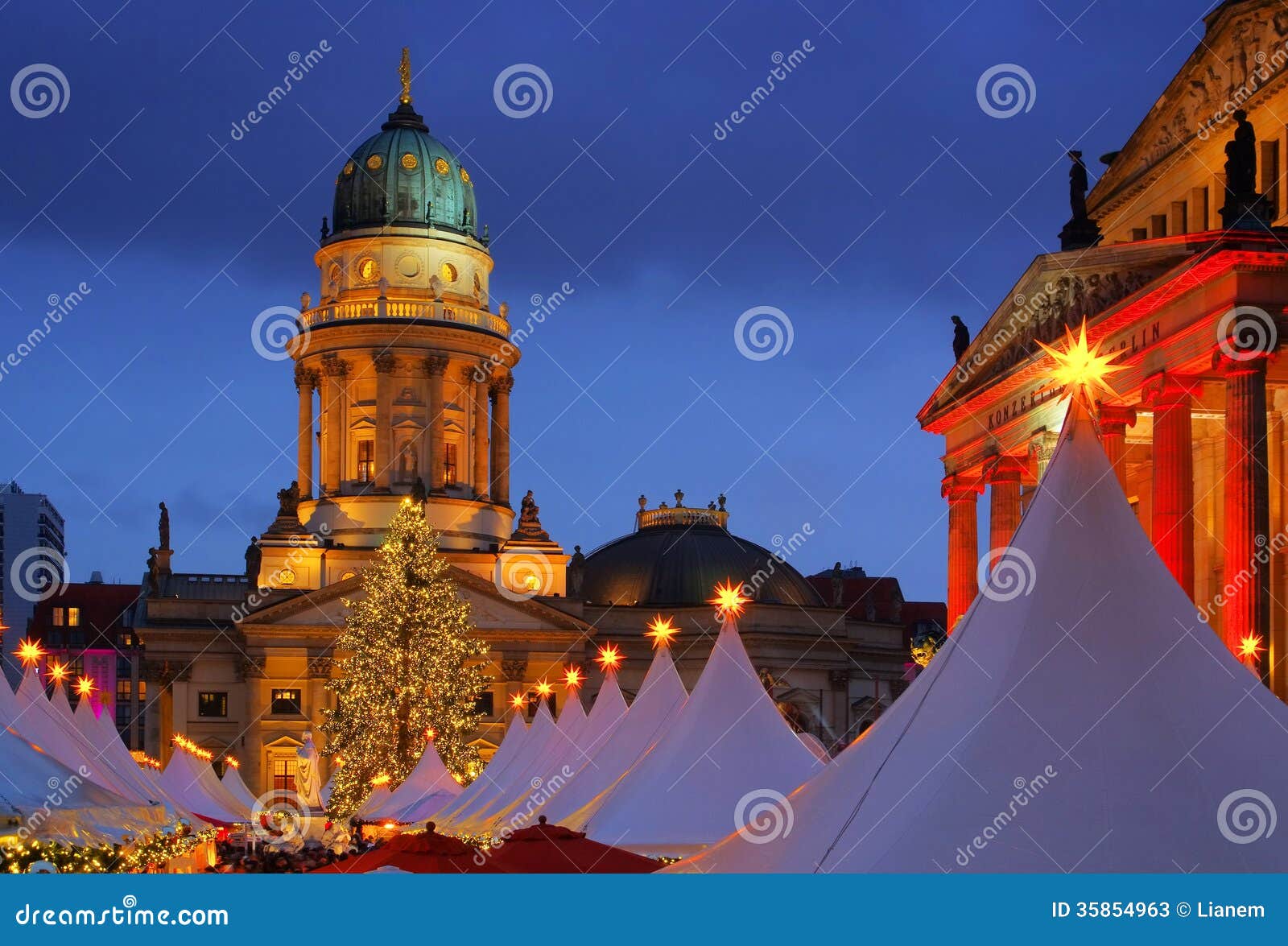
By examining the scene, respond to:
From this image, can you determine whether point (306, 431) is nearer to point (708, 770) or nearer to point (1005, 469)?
point (1005, 469)

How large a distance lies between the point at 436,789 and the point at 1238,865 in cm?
4362

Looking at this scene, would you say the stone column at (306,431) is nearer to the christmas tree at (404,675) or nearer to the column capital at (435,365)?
the column capital at (435,365)

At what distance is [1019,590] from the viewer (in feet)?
69.9

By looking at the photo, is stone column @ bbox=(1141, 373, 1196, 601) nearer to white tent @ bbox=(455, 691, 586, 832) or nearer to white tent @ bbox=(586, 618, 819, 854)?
white tent @ bbox=(586, 618, 819, 854)

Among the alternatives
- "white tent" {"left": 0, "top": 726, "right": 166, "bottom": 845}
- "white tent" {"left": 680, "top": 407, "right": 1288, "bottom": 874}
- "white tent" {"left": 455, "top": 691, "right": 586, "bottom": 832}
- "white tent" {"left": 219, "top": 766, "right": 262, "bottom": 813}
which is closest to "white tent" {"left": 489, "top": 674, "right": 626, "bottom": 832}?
"white tent" {"left": 455, "top": 691, "right": 586, "bottom": 832}

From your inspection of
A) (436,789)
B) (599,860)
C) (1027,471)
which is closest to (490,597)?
(436,789)

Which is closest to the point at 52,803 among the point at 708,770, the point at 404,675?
the point at 708,770

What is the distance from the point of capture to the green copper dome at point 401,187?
102 m

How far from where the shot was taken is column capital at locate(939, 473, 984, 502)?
189 feet

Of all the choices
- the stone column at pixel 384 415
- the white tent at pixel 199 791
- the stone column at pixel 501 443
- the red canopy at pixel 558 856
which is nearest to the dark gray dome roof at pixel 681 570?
the stone column at pixel 501 443

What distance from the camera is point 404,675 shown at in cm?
7275

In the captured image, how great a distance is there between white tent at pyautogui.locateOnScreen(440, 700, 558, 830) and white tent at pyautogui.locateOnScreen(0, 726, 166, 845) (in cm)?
1796

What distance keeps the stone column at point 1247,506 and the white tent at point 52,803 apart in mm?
20955

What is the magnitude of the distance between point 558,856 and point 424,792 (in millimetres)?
36482
